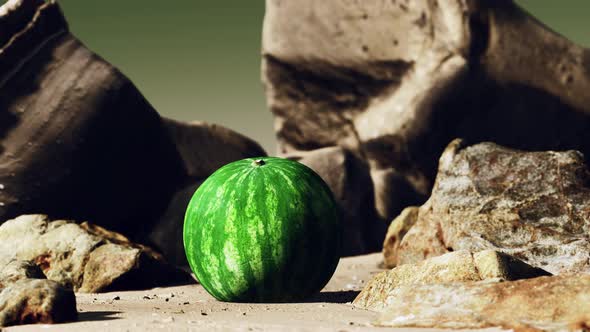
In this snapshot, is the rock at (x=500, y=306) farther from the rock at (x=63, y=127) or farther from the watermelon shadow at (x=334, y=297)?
the rock at (x=63, y=127)

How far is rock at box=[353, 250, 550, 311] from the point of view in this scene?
526cm

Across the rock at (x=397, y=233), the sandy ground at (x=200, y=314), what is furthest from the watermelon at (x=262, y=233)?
the rock at (x=397, y=233)

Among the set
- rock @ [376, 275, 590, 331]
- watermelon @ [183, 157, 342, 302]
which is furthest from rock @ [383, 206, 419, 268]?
rock @ [376, 275, 590, 331]

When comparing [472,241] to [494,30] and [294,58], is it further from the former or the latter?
[294,58]

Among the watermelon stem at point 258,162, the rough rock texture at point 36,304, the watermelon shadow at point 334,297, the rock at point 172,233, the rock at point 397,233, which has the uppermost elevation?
the watermelon stem at point 258,162

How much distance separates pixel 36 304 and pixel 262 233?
57.9 inches

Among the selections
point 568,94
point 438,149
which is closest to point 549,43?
point 568,94

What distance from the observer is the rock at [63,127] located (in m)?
8.88

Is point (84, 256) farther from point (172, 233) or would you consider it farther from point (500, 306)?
Answer: point (500, 306)

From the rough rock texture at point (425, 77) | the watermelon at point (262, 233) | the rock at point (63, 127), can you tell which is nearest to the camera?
the watermelon at point (262, 233)

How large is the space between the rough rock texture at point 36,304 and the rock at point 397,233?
13.4ft

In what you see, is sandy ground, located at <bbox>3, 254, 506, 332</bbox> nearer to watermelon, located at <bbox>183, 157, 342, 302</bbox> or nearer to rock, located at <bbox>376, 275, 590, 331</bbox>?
watermelon, located at <bbox>183, 157, 342, 302</bbox>

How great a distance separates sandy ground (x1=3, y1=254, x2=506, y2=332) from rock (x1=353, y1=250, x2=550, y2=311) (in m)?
0.21

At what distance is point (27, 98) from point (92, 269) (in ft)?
8.48
